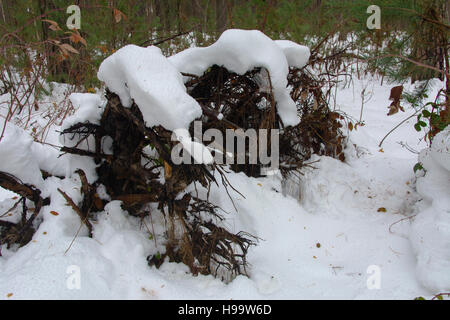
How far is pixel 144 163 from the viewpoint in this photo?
67.4 inches

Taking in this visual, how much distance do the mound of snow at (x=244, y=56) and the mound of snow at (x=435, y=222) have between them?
33.8 inches

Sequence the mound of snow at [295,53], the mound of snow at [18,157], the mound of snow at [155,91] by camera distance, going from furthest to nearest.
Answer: the mound of snow at [295,53], the mound of snow at [18,157], the mound of snow at [155,91]

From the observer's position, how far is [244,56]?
4.71ft

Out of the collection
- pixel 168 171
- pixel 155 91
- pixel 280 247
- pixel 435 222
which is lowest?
pixel 280 247

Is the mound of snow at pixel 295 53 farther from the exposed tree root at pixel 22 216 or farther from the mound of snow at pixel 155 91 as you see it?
the exposed tree root at pixel 22 216

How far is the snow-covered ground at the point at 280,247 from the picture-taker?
1222 millimetres

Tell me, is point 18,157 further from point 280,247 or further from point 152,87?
point 280,247

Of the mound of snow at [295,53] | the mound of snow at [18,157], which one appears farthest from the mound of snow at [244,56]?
the mound of snow at [18,157]

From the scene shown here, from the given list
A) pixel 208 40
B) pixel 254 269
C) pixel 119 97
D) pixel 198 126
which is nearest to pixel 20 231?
pixel 119 97

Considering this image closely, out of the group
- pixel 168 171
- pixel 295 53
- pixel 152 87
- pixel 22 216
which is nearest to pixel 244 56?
pixel 295 53

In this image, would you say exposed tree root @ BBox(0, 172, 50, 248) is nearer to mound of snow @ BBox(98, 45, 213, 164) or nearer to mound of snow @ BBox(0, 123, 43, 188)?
mound of snow @ BBox(0, 123, 43, 188)

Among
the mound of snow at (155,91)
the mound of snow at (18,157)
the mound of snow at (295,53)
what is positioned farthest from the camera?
the mound of snow at (295,53)

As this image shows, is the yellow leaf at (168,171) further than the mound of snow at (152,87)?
Yes

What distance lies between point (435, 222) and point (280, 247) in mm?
750
